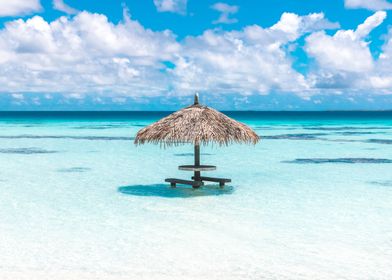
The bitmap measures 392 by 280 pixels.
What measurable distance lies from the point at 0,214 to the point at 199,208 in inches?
127

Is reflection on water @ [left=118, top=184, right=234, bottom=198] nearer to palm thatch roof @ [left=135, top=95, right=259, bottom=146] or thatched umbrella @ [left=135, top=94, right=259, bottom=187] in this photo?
thatched umbrella @ [left=135, top=94, right=259, bottom=187]

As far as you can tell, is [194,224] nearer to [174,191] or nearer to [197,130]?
A: [197,130]

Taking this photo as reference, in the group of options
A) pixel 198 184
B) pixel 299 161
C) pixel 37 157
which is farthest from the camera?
pixel 37 157

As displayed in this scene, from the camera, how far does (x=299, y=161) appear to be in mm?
17406

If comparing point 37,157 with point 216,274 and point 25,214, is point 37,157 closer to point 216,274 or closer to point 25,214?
point 25,214

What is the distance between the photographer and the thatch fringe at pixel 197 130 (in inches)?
378

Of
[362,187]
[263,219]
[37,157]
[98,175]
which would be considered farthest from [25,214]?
[37,157]

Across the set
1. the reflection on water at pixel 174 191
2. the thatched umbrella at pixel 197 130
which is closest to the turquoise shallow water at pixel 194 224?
the reflection on water at pixel 174 191

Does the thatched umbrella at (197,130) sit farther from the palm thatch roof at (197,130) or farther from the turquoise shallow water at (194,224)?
the turquoise shallow water at (194,224)

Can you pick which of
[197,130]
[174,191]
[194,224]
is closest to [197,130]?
[197,130]

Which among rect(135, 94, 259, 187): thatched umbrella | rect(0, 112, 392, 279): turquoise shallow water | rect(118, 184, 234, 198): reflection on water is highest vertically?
rect(135, 94, 259, 187): thatched umbrella

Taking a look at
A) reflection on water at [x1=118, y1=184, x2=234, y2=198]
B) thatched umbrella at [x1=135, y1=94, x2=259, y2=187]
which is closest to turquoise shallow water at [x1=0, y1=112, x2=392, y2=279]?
reflection on water at [x1=118, y1=184, x2=234, y2=198]

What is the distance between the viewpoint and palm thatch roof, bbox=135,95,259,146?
959 cm

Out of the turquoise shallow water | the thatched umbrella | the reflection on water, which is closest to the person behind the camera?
the turquoise shallow water
